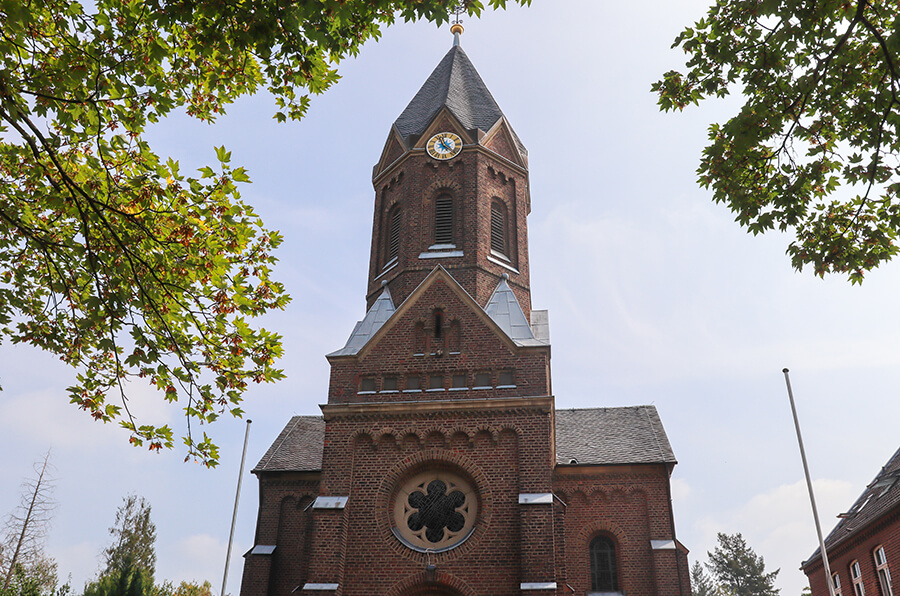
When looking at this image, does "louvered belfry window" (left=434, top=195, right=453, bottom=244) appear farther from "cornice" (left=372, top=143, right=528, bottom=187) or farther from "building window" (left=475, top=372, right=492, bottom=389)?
"building window" (left=475, top=372, right=492, bottom=389)

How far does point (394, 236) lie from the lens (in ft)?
82.4

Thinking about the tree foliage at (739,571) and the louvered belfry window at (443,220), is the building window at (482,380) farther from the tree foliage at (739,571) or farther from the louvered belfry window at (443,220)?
the tree foliage at (739,571)

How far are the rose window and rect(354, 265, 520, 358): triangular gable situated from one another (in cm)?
404

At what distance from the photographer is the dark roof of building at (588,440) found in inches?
907

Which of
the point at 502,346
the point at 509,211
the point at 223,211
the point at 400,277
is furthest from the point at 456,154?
the point at 223,211

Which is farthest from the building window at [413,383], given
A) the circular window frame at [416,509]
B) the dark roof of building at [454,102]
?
the dark roof of building at [454,102]

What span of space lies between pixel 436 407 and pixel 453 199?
8565 millimetres

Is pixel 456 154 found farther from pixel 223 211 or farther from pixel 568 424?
pixel 223 211

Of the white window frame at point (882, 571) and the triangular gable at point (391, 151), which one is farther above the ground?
the triangular gable at point (391, 151)

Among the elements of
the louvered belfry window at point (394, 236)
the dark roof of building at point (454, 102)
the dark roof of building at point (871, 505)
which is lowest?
the dark roof of building at point (871, 505)

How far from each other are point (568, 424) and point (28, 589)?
18132 mm

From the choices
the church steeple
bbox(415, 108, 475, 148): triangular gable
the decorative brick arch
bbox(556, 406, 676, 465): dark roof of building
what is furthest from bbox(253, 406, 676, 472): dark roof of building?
bbox(415, 108, 475, 148): triangular gable

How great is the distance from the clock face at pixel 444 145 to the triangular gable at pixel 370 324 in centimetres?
572

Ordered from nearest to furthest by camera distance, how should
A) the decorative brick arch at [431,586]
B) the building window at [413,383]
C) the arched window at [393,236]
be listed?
the decorative brick arch at [431,586] → the building window at [413,383] → the arched window at [393,236]
